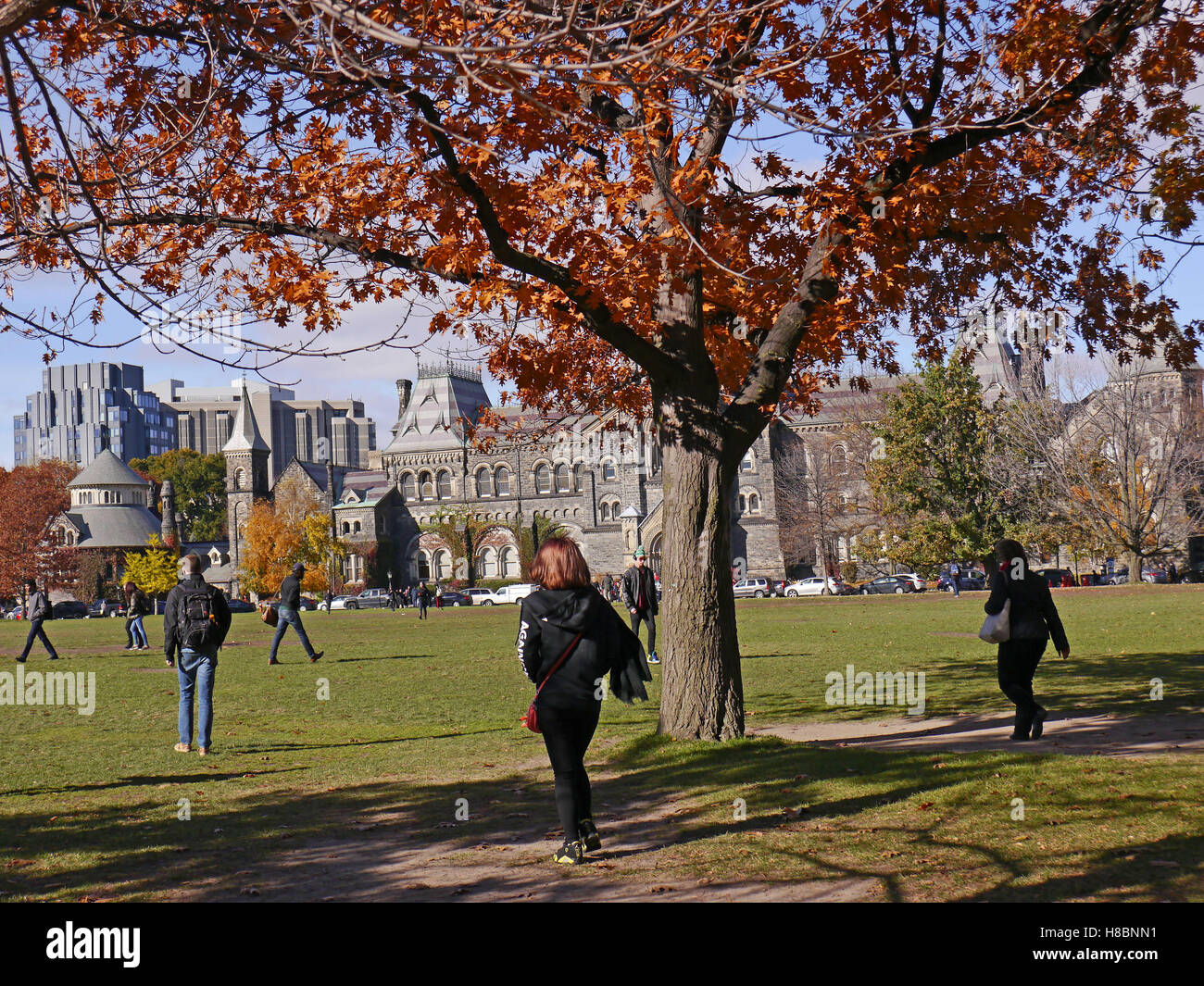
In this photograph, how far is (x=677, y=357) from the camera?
976cm

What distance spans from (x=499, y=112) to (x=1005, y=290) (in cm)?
628

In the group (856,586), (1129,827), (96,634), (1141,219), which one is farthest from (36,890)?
(856,586)

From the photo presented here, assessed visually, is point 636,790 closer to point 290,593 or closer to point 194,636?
point 194,636

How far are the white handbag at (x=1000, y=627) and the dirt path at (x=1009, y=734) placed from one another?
0.90m

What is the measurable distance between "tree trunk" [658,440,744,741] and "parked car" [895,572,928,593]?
54.7m

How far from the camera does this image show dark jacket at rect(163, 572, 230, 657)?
10172mm

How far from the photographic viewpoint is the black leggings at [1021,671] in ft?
31.6

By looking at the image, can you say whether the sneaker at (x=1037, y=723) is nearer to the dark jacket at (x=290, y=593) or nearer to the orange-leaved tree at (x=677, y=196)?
the orange-leaved tree at (x=677, y=196)

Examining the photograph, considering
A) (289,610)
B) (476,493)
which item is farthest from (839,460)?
(289,610)

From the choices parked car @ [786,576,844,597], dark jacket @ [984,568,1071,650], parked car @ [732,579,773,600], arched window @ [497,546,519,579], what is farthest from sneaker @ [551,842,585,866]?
arched window @ [497,546,519,579]

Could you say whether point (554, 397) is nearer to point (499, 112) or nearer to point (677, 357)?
point (677, 357)

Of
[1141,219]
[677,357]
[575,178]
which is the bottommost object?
[677,357]

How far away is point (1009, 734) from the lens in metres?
10.3

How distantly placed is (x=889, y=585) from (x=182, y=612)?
58217mm
